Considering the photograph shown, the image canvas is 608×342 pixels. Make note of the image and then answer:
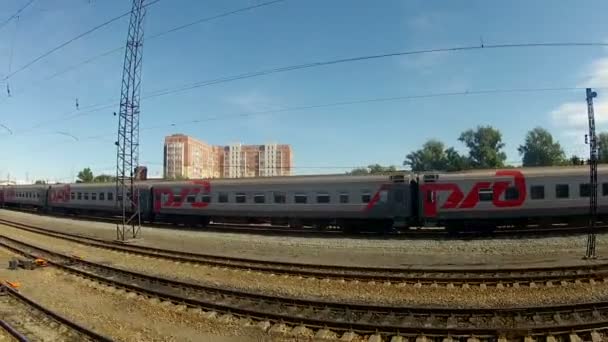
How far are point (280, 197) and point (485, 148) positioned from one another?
65.4 meters

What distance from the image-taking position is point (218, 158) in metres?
119

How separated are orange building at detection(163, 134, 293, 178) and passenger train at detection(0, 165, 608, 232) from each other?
64166 millimetres

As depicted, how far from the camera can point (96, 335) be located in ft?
28.5

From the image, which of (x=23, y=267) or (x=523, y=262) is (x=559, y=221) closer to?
(x=523, y=262)

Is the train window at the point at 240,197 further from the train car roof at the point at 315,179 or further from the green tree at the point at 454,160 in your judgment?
the green tree at the point at 454,160

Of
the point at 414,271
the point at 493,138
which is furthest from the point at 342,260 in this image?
the point at 493,138

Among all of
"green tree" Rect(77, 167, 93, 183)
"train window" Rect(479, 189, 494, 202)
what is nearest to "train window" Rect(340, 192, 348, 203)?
"train window" Rect(479, 189, 494, 202)

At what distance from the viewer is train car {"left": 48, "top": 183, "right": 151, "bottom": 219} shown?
1323 inches

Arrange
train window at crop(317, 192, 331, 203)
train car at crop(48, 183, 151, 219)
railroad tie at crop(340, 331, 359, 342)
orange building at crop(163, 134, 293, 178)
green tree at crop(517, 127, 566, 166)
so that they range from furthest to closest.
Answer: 1. orange building at crop(163, 134, 293, 178)
2. green tree at crop(517, 127, 566, 166)
3. train car at crop(48, 183, 151, 219)
4. train window at crop(317, 192, 331, 203)
5. railroad tie at crop(340, 331, 359, 342)

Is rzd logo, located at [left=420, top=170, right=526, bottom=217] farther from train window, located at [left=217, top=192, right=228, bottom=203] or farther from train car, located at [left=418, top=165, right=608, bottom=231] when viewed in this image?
train window, located at [left=217, top=192, right=228, bottom=203]

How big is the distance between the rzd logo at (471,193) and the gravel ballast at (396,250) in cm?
245

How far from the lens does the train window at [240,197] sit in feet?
90.3

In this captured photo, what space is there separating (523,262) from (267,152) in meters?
100

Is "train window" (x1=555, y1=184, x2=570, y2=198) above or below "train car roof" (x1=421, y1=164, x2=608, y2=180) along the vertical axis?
below
